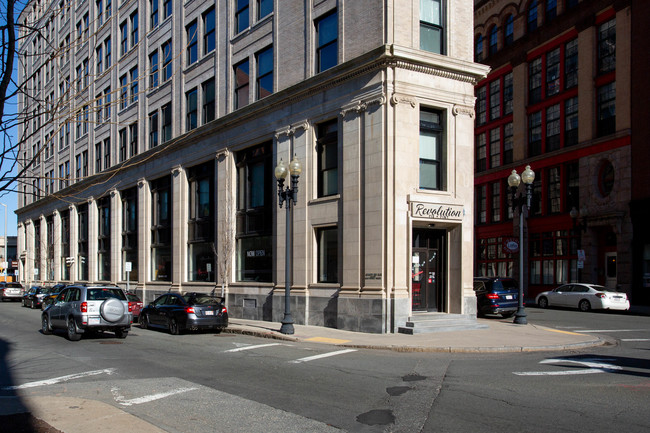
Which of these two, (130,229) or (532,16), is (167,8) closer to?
(130,229)

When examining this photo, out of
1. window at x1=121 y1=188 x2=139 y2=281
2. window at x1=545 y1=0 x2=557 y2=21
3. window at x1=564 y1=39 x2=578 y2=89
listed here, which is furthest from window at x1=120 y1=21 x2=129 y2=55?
window at x1=564 y1=39 x2=578 y2=89

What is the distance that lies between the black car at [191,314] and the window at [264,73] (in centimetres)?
1041

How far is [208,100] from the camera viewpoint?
3172cm

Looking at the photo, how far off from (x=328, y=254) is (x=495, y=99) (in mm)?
34131

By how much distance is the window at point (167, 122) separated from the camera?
3574 cm

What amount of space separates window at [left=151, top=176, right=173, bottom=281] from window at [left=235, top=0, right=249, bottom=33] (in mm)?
11236

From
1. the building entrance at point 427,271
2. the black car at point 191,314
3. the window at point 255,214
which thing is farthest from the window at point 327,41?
the black car at point 191,314

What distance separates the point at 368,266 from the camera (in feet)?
65.8

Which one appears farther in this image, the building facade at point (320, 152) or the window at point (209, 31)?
the window at point (209, 31)

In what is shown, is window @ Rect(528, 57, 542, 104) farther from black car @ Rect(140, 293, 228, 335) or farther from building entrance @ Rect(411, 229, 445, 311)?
black car @ Rect(140, 293, 228, 335)

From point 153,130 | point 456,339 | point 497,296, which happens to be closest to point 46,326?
point 456,339

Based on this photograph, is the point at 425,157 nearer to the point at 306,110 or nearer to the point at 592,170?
the point at 306,110

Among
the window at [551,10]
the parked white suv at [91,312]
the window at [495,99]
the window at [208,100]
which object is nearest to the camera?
the parked white suv at [91,312]

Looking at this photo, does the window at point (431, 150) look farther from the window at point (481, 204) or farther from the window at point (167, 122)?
the window at point (481, 204)
